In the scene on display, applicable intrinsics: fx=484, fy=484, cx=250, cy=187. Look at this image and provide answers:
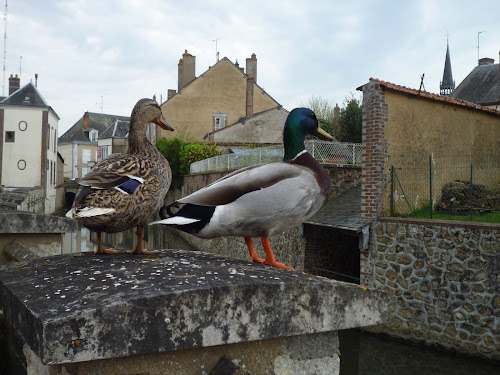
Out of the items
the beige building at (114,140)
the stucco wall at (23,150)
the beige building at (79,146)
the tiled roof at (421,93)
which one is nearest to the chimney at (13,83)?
the stucco wall at (23,150)

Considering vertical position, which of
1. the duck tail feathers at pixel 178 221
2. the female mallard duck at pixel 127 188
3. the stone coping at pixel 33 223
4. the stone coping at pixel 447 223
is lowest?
the stone coping at pixel 447 223

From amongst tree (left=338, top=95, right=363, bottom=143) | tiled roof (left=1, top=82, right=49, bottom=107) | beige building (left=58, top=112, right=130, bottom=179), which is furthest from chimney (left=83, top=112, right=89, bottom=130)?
tree (left=338, top=95, right=363, bottom=143)

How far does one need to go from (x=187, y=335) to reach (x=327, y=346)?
2.31 feet

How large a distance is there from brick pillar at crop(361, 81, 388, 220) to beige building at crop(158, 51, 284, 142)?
2304 cm

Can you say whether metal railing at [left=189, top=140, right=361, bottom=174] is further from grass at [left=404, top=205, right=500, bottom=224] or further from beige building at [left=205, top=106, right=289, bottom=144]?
beige building at [left=205, top=106, right=289, bottom=144]

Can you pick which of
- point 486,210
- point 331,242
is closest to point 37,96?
point 331,242

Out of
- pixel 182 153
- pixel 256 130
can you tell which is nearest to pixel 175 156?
pixel 182 153

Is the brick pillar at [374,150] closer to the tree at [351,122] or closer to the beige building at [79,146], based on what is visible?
the tree at [351,122]

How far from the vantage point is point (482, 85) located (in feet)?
112

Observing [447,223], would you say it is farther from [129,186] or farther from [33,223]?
[129,186]

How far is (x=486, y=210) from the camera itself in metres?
12.6

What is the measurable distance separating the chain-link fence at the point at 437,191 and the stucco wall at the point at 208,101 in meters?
22.7

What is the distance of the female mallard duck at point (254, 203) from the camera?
113 inches

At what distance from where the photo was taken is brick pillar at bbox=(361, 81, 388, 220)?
11.3m
